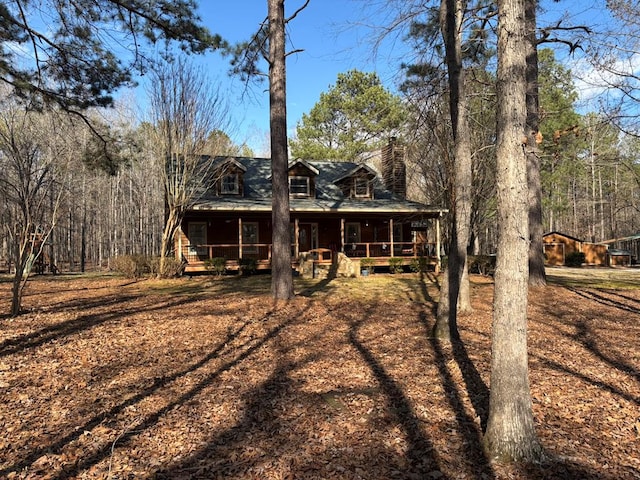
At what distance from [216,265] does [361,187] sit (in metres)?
9.06

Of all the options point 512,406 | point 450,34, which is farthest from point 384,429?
point 450,34

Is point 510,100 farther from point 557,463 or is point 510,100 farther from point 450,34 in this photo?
point 450,34

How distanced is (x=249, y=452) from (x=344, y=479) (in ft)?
3.00

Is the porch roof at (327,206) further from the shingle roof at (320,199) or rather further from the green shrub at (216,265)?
the green shrub at (216,265)

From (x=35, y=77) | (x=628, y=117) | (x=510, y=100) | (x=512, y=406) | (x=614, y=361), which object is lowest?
(x=614, y=361)

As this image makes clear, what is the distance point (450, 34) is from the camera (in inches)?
298

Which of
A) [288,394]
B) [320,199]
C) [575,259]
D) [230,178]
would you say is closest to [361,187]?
[320,199]

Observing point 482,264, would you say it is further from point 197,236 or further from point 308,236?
point 197,236

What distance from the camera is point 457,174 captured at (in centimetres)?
805

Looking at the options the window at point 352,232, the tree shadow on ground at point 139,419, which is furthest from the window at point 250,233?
the tree shadow on ground at point 139,419

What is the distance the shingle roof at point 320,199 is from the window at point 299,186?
1.73 feet

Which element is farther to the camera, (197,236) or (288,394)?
(197,236)

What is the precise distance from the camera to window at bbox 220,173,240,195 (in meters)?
19.5

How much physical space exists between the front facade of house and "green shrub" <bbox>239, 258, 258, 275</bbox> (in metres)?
0.07
